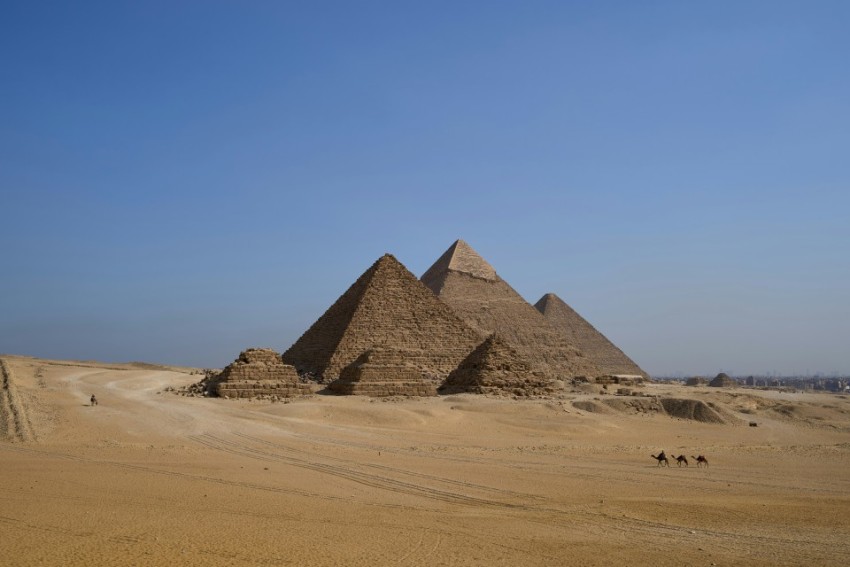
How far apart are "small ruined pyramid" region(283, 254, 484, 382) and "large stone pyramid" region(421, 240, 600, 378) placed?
905 cm

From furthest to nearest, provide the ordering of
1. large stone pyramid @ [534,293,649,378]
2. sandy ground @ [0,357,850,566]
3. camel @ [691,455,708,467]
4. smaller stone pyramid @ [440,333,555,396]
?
large stone pyramid @ [534,293,649,378] < smaller stone pyramid @ [440,333,555,396] < camel @ [691,455,708,467] < sandy ground @ [0,357,850,566]

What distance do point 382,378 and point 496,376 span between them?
4.79 meters

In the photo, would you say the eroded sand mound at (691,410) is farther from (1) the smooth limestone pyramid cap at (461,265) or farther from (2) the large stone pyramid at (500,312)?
(1) the smooth limestone pyramid cap at (461,265)

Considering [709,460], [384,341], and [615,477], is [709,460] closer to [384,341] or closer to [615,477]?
[615,477]

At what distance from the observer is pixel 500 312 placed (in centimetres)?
5116

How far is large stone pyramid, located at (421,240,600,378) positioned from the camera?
4959cm

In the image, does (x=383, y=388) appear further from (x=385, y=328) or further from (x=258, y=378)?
(x=385, y=328)

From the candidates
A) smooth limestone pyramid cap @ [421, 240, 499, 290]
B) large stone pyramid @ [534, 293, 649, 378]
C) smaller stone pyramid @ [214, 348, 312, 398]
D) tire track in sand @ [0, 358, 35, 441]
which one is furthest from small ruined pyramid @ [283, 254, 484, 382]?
large stone pyramid @ [534, 293, 649, 378]

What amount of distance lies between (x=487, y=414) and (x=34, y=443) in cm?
1421

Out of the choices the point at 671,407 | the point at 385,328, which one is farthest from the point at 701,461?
the point at 385,328

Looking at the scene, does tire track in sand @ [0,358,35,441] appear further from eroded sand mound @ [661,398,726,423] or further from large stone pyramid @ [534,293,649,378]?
large stone pyramid @ [534,293,649,378]

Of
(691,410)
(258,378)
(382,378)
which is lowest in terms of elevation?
(691,410)

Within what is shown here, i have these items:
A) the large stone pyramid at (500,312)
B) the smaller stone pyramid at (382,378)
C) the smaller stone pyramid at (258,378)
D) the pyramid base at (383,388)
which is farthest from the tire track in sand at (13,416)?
the large stone pyramid at (500,312)

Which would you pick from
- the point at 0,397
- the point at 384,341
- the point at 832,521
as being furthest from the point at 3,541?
the point at 384,341
